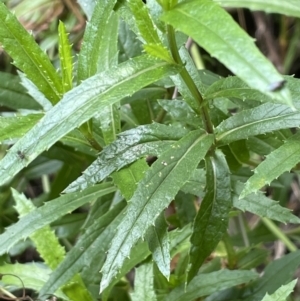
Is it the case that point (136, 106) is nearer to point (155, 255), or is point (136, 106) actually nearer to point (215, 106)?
point (215, 106)

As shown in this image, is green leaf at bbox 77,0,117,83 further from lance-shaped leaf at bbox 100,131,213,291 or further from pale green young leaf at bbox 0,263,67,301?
pale green young leaf at bbox 0,263,67,301

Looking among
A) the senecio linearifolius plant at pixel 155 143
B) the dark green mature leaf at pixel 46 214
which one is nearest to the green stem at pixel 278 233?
the senecio linearifolius plant at pixel 155 143

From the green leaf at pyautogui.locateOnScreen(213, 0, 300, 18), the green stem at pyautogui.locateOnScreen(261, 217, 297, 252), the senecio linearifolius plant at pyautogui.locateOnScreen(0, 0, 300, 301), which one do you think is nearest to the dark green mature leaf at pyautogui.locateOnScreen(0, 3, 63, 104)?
the senecio linearifolius plant at pyautogui.locateOnScreen(0, 0, 300, 301)

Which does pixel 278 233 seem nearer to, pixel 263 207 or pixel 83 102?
pixel 263 207

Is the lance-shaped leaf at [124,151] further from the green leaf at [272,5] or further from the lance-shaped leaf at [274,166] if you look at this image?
the green leaf at [272,5]

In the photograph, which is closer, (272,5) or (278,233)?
(272,5)

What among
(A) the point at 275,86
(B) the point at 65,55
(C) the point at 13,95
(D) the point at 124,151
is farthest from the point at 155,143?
(C) the point at 13,95
